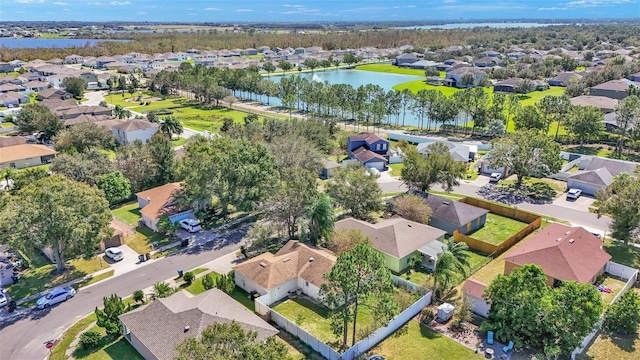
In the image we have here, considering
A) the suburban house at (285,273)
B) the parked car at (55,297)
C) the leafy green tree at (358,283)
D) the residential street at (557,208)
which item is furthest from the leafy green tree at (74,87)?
the leafy green tree at (358,283)

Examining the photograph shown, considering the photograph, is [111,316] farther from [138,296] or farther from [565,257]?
[565,257]

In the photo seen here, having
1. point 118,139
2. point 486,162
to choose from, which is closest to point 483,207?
point 486,162

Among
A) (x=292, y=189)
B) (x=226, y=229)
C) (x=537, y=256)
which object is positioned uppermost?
(x=292, y=189)

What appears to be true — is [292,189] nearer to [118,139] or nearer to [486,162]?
[486,162]

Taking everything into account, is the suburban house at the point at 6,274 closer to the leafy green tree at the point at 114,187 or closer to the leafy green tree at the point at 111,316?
the leafy green tree at the point at 111,316

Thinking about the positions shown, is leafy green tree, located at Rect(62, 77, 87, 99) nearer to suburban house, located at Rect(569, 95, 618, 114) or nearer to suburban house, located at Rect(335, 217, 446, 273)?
suburban house, located at Rect(335, 217, 446, 273)

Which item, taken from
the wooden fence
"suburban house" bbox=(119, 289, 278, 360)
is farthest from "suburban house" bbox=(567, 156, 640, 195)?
"suburban house" bbox=(119, 289, 278, 360)
